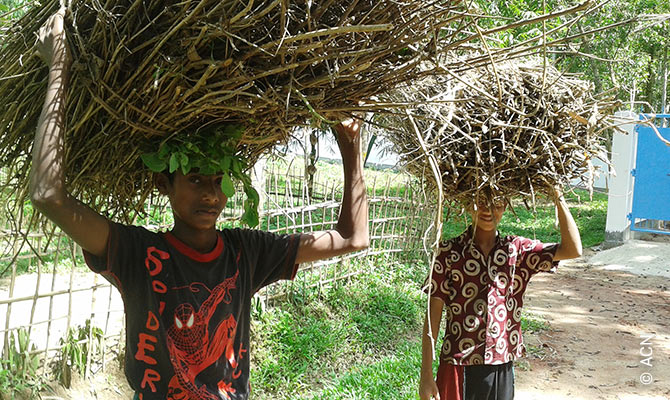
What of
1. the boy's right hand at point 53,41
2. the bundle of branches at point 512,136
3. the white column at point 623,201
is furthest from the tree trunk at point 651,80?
the boy's right hand at point 53,41

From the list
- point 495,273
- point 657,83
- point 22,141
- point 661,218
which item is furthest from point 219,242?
point 657,83

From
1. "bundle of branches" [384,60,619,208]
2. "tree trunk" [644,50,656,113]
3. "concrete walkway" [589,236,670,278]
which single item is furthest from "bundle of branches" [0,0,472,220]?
"tree trunk" [644,50,656,113]

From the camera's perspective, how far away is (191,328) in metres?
1.64

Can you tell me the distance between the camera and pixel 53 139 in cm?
136

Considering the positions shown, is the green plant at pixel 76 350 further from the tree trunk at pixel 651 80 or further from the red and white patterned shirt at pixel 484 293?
the tree trunk at pixel 651 80

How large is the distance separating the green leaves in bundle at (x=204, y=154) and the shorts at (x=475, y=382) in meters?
1.51

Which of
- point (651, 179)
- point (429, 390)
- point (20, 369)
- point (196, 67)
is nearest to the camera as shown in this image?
point (196, 67)

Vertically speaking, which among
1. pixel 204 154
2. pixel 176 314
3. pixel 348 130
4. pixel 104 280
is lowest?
pixel 104 280

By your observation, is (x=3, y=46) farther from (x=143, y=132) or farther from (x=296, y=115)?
(x=296, y=115)

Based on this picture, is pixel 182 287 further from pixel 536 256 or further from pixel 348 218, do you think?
pixel 536 256

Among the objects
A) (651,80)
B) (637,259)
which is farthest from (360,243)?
(651,80)

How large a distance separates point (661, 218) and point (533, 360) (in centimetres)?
575

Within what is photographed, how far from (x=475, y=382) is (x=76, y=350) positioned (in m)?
2.51

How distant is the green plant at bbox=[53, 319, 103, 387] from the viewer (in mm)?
3709
